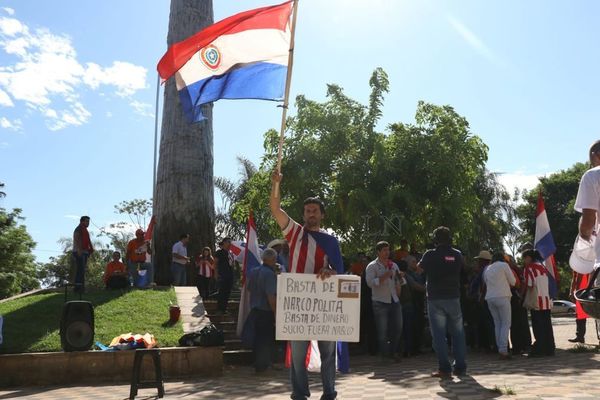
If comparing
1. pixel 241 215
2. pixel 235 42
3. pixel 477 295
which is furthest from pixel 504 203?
pixel 235 42

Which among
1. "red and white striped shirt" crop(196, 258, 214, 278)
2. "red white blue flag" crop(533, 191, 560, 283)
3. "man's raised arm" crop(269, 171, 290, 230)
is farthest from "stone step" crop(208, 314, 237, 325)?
"man's raised arm" crop(269, 171, 290, 230)

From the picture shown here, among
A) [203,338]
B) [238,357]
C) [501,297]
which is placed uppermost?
[501,297]

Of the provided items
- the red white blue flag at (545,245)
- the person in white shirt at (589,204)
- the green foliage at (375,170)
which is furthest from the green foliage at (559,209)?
the person in white shirt at (589,204)

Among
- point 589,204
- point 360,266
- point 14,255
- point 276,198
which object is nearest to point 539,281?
point 360,266

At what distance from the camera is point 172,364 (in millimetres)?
8672

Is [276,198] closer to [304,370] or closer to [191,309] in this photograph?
[304,370]

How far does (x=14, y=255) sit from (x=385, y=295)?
3144 cm

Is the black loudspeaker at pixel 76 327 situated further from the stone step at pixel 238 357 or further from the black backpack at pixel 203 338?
the stone step at pixel 238 357

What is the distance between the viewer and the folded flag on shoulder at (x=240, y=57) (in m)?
6.08

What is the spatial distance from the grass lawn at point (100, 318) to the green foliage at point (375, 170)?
10.0 meters

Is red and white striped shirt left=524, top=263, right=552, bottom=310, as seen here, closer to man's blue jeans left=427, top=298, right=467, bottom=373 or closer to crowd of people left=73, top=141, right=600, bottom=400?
crowd of people left=73, top=141, right=600, bottom=400

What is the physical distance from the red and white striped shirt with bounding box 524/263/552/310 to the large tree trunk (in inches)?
393

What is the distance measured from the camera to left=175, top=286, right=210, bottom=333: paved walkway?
10291mm

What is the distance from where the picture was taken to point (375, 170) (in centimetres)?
2133
